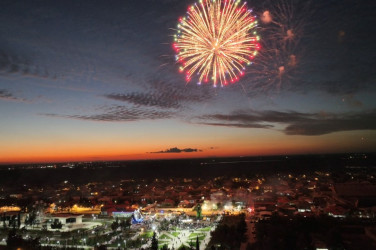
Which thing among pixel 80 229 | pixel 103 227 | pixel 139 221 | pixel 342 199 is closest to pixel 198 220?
pixel 139 221

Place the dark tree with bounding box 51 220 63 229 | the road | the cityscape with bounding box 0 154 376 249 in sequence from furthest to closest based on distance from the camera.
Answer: the dark tree with bounding box 51 220 63 229 → the road → the cityscape with bounding box 0 154 376 249

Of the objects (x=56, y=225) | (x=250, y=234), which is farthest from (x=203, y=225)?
(x=56, y=225)

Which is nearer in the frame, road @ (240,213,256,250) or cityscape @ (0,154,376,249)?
cityscape @ (0,154,376,249)

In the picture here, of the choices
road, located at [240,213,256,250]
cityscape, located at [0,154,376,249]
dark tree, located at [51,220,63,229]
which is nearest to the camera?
cityscape, located at [0,154,376,249]

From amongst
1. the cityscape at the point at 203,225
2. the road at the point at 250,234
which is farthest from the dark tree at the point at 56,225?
the road at the point at 250,234

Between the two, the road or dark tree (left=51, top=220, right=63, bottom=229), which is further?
dark tree (left=51, top=220, right=63, bottom=229)

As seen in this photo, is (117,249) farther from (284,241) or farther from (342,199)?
(342,199)

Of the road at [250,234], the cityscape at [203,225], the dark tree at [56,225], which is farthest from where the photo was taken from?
the dark tree at [56,225]

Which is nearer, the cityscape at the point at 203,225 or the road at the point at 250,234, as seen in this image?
the cityscape at the point at 203,225

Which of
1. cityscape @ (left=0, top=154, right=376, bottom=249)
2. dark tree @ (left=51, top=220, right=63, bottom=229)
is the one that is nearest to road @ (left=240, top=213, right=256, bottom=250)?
cityscape @ (left=0, top=154, right=376, bottom=249)

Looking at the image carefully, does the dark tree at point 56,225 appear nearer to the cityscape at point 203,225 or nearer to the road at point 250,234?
the cityscape at point 203,225

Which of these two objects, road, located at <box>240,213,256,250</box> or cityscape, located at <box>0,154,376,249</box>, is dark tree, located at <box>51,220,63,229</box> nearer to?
cityscape, located at <box>0,154,376,249</box>

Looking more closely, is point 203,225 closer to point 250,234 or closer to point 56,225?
point 250,234
